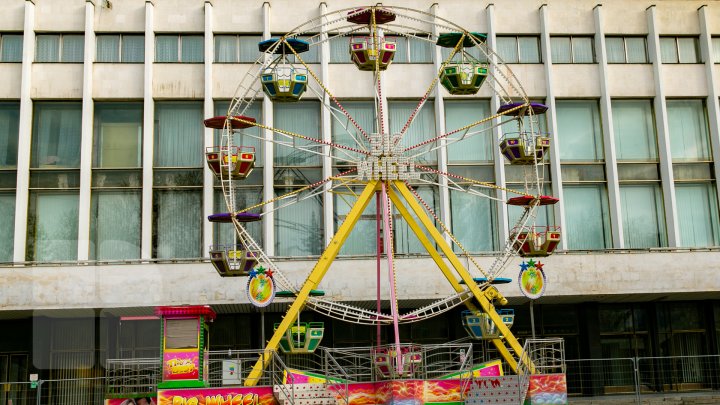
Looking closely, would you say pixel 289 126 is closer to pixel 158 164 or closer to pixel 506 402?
pixel 158 164

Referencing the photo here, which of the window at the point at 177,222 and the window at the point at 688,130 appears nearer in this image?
the window at the point at 177,222

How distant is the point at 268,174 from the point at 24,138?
9.70m

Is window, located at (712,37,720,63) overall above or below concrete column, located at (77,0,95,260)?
above

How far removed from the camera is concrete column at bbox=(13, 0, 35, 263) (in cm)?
4028

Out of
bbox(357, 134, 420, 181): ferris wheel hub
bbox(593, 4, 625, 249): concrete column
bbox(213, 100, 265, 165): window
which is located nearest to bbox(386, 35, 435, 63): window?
bbox(213, 100, 265, 165): window

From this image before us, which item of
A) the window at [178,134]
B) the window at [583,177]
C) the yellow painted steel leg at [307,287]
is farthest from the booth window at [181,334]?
the window at [583,177]

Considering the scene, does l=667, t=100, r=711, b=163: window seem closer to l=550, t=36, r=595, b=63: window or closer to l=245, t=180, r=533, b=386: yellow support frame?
l=550, t=36, r=595, b=63: window

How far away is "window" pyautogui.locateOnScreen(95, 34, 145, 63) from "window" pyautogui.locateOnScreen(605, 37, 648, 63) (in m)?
19.5

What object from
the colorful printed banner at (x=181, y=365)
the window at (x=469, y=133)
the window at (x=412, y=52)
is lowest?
the colorful printed banner at (x=181, y=365)

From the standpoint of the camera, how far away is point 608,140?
1697 inches

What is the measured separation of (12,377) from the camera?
41781mm

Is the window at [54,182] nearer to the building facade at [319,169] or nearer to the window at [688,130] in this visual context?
the building facade at [319,169]

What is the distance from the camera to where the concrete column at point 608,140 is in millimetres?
42344

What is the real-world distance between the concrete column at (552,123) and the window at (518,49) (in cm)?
35
